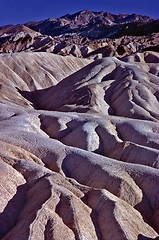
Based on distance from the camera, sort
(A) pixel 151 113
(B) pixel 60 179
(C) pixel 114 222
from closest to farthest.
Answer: (C) pixel 114 222, (B) pixel 60 179, (A) pixel 151 113

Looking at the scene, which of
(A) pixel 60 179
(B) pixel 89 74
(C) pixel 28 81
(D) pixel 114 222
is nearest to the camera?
(D) pixel 114 222

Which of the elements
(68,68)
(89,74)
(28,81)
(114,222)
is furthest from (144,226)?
(68,68)

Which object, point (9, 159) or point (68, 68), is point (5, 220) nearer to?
point (9, 159)

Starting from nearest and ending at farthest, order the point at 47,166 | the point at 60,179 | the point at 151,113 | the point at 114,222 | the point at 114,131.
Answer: the point at 114,222
the point at 60,179
the point at 47,166
the point at 114,131
the point at 151,113

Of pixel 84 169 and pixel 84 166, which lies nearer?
pixel 84 169

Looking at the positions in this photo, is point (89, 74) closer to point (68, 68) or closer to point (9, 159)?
point (68, 68)

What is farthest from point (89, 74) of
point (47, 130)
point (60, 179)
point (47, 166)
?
point (60, 179)

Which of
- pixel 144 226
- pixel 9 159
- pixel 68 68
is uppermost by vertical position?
pixel 9 159

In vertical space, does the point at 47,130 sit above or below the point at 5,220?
below

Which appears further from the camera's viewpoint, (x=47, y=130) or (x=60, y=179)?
(x=47, y=130)
